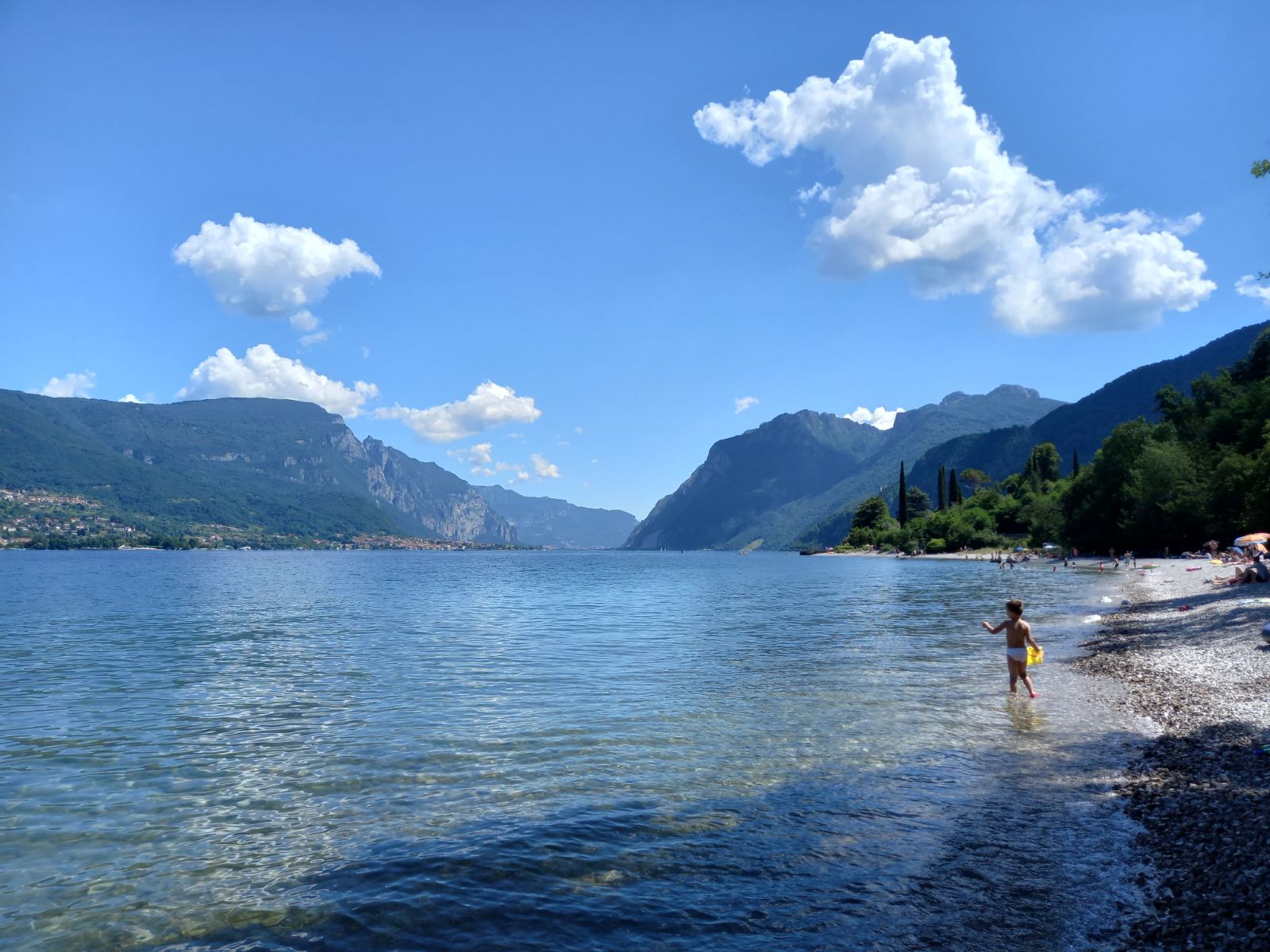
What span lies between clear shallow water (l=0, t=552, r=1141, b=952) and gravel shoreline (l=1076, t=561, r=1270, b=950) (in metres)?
0.54

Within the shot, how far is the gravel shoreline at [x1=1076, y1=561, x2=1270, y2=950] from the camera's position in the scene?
742 cm

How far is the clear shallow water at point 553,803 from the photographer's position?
818 centimetres

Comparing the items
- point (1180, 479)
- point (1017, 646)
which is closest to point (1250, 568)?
point (1017, 646)

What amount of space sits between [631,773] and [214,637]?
29.4m

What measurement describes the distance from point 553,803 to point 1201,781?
10.3m

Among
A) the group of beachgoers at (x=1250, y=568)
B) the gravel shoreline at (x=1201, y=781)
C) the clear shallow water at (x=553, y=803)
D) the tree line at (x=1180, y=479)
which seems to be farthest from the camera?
the tree line at (x=1180, y=479)

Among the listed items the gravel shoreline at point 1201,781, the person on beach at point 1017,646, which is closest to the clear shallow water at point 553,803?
the gravel shoreline at point 1201,781

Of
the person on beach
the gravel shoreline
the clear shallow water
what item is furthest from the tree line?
the clear shallow water

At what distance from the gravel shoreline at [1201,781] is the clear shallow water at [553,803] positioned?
1.77ft

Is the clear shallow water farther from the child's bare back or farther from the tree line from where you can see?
the tree line

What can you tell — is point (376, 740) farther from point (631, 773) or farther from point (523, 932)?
point (523, 932)

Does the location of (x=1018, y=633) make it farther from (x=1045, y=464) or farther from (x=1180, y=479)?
(x=1045, y=464)

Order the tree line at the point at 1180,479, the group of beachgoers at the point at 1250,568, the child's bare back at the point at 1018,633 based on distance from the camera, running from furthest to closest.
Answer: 1. the tree line at the point at 1180,479
2. the group of beachgoers at the point at 1250,568
3. the child's bare back at the point at 1018,633

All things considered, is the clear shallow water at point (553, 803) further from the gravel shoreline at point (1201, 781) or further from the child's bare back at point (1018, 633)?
the child's bare back at point (1018, 633)
